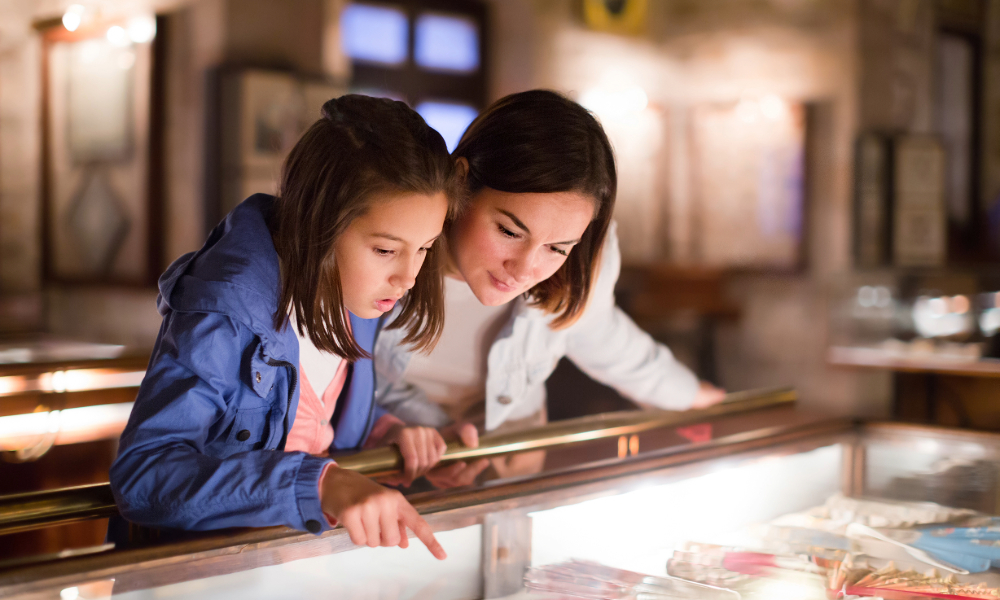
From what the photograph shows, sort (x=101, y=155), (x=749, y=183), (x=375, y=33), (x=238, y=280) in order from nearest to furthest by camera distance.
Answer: (x=238, y=280), (x=101, y=155), (x=375, y=33), (x=749, y=183)

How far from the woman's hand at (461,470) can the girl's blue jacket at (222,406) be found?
18 centimetres

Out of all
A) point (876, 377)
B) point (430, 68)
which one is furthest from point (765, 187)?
point (430, 68)

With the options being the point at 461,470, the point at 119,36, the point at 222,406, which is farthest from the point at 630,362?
the point at 119,36

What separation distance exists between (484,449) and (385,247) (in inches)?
12.9

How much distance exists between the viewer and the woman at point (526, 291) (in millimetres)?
1030

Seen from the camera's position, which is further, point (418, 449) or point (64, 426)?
point (64, 426)

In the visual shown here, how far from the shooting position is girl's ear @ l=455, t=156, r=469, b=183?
1.04m

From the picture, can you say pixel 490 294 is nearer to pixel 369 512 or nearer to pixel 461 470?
pixel 461 470

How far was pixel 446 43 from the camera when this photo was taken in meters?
5.42

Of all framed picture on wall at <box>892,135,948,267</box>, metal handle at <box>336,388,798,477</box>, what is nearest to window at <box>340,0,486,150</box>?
framed picture on wall at <box>892,135,948,267</box>

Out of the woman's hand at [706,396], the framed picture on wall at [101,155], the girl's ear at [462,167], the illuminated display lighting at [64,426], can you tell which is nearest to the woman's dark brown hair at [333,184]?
the girl's ear at [462,167]

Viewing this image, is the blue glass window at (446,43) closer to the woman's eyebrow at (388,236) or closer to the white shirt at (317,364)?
the white shirt at (317,364)

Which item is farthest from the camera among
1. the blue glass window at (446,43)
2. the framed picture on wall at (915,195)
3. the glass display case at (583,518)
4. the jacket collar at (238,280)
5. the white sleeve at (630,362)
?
the framed picture on wall at (915,195)

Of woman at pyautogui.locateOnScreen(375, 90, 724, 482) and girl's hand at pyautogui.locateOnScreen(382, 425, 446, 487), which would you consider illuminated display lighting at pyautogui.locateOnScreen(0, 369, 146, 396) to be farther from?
girl's hand at pyautogui.locateOnScreen(382, 425, 446, 487)
